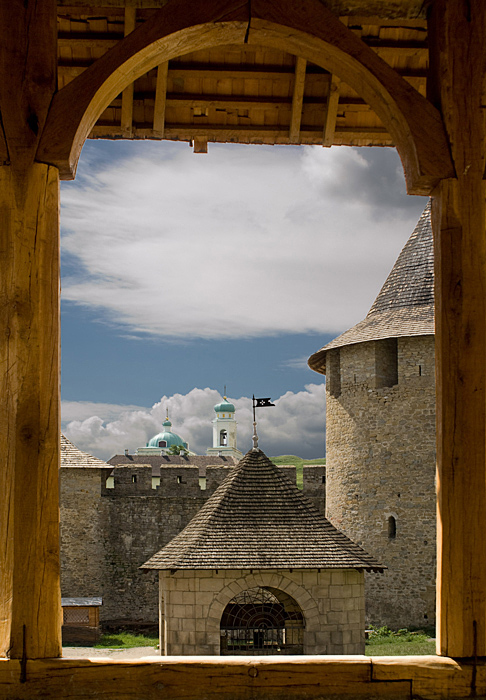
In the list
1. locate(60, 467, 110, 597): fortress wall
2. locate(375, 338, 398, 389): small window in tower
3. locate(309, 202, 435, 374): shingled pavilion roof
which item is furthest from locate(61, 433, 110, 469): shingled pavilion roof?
locate(375, 338, 398, 389): small window in tower

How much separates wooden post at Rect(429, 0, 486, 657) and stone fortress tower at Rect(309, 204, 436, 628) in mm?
15043

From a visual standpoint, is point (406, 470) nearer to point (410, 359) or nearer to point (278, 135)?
point (410, 359)

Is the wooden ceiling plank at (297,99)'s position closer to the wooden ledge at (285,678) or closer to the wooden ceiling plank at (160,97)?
the wooden ceiling plank at (160,97)

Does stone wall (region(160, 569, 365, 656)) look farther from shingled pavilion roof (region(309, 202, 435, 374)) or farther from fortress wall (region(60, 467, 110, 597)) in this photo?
fortress wall (region(60, 467, 110, 597))

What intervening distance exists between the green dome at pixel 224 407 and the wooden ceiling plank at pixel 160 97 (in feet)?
297

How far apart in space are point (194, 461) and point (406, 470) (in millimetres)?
30971

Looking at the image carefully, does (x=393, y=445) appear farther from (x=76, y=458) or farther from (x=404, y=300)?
(x=76, y=458)

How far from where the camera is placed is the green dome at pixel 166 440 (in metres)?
86.4

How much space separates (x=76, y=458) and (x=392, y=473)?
28.1ft

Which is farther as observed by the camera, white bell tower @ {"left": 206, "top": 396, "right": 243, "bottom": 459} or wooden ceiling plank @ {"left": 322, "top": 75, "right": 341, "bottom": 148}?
white bell tower @ {"left": 206, "top": 396, "right": 243, "bottom": 459}

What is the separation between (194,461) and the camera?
4894 centimetres

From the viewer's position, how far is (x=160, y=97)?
4484mm

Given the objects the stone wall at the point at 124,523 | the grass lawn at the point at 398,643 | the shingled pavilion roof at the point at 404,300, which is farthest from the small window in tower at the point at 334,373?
the grass lawn at the point at 398,643

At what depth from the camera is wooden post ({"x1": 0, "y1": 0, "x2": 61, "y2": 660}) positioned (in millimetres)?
2896
